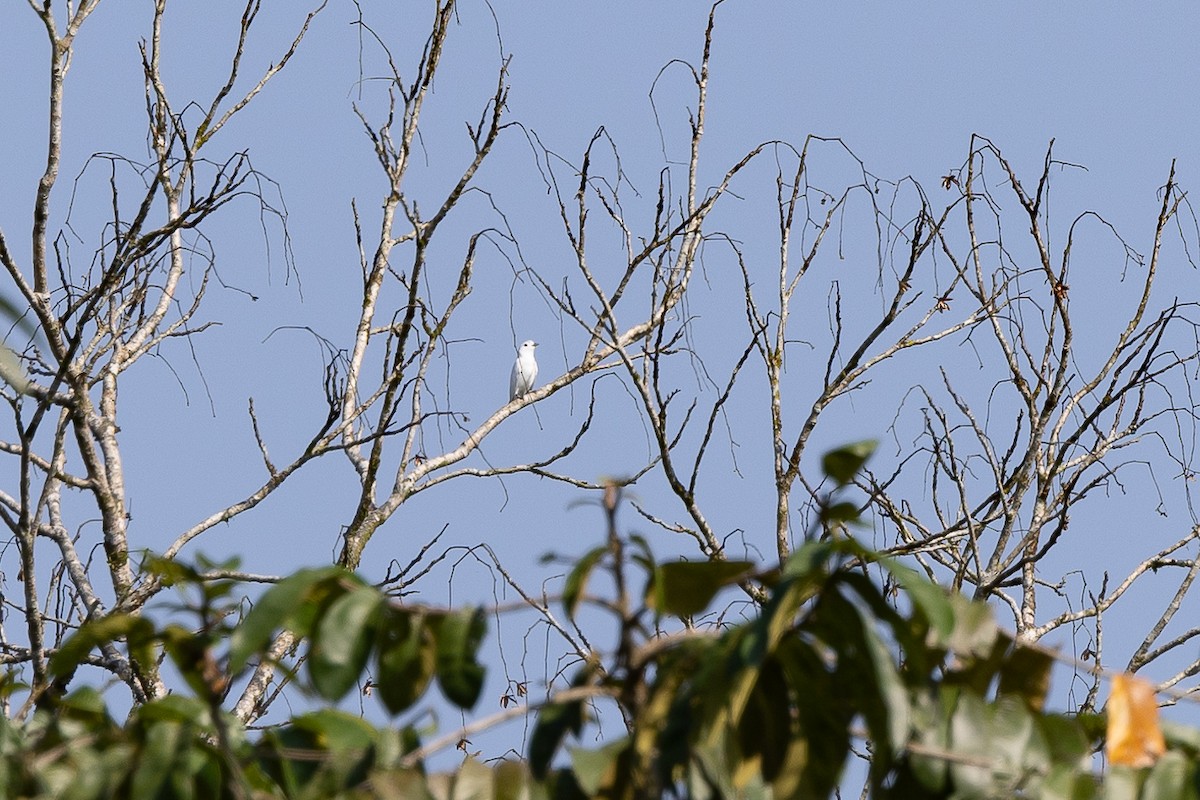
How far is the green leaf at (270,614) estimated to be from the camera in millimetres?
1319

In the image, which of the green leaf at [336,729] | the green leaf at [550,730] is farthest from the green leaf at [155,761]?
the green leaf at [550,730]

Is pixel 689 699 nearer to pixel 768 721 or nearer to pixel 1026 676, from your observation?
pixel 768 721

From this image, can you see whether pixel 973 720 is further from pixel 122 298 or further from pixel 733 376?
pixel 122 298

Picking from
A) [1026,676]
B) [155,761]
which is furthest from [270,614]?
[1026,676]

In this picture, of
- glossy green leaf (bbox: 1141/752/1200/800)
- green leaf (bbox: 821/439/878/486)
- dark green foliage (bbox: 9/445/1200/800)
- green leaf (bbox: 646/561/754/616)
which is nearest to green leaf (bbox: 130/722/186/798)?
dark green foliage (bbox: 9/445/1200/800)

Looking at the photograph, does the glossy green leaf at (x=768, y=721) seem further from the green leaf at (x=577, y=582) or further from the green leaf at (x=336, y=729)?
the green leaf at (x=336, y=729)

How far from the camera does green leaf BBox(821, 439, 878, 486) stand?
1.34m

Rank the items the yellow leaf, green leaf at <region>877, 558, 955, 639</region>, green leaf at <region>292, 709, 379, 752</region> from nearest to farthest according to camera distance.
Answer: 1. green leaf at <region>877, 558, 955, 639</region>
2. the yellow leaf
3. green leaf at <region>292, 709, 379, 752</region>

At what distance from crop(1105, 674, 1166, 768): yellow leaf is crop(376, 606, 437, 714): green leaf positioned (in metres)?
0.66

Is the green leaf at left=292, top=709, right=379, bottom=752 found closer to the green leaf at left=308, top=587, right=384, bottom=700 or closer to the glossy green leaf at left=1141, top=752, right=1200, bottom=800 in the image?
the green leaf at left=308, top=587, right=384, bottom=700

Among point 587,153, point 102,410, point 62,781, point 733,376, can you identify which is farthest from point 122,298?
point 62,781

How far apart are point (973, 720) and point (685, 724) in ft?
0.92

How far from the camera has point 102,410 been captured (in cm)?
484

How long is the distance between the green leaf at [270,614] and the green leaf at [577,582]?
0.86 ft
